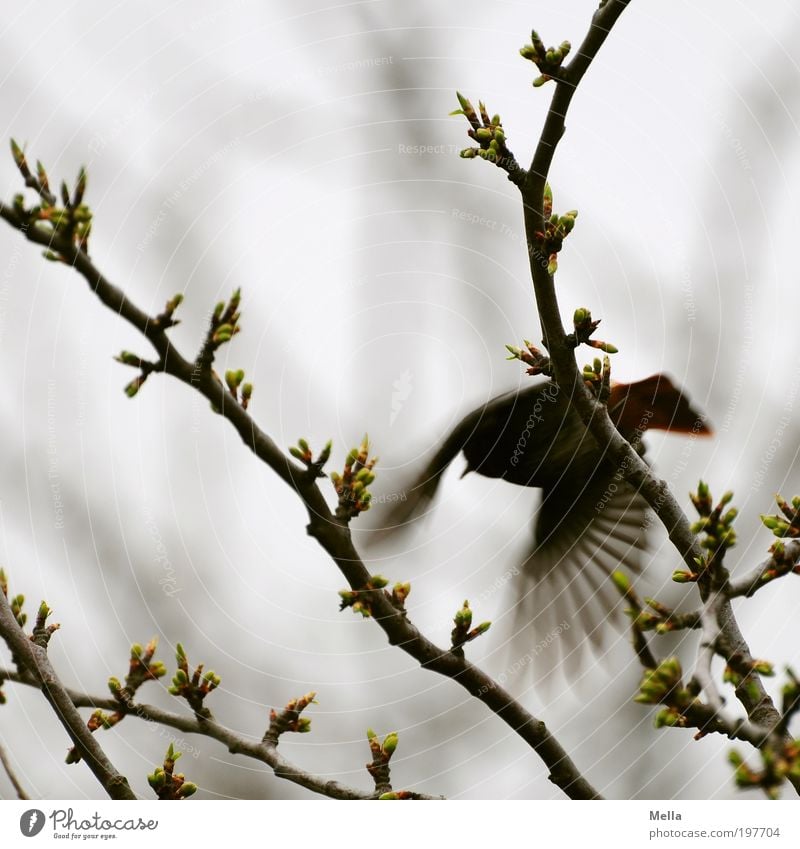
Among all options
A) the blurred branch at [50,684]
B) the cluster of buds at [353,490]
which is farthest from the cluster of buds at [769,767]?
the blurred branch at [50,684]

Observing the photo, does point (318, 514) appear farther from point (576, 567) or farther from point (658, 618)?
point (576, 567)

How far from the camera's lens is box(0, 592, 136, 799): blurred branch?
935 mm

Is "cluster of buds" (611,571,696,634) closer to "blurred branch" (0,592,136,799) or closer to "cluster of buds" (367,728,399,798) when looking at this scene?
"cluster of buds" (367,728,399,798)

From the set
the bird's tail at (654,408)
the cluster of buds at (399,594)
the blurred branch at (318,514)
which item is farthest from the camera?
the bird's tail at (654,408)

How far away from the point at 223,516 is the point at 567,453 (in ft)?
2.87

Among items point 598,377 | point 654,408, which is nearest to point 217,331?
point 598,377

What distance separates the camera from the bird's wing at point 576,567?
1.37 m

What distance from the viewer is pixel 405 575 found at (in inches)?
65.2

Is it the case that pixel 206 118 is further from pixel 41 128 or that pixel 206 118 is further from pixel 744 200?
pixel 744 200

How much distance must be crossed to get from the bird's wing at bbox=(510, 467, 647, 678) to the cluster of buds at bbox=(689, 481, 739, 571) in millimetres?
534

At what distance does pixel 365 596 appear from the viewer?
0.93 meters

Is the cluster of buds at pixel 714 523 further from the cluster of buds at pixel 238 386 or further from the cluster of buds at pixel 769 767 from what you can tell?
the cluster of buds at pixel 238 386

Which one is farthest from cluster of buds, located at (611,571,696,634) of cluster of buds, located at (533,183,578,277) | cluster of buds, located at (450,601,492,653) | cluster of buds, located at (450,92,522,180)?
cluster of buds, located at (450,92,522,180)

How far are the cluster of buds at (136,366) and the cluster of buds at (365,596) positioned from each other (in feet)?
1.05
